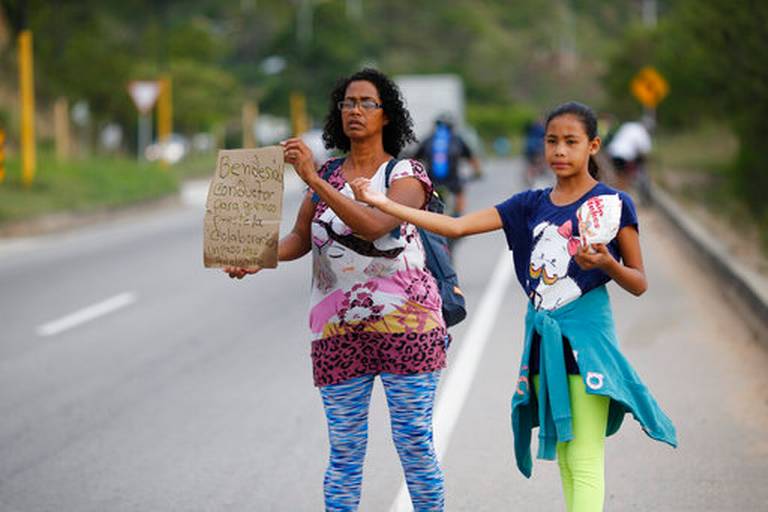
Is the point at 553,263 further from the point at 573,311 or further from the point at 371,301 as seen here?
the point at 371,301

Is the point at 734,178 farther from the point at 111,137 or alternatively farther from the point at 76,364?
the point at 111,137

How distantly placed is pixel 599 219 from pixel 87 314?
845cm

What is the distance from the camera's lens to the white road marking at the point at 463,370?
688cm

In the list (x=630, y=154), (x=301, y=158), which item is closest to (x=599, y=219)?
(x=301, y=158)

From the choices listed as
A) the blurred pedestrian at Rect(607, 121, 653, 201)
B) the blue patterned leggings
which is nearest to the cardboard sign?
the blue patterned leggings

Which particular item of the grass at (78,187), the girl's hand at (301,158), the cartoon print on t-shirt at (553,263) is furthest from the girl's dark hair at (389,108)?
the grass at (78,187)

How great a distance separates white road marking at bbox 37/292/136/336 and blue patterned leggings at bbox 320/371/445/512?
6817mm

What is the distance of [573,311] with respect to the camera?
4488 mm

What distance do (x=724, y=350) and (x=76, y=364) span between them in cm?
461

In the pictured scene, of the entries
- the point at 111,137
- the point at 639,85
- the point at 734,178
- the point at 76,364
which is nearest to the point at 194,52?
the point at 111,137

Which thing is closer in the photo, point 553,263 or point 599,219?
point 599,219

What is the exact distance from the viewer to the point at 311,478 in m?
6.33

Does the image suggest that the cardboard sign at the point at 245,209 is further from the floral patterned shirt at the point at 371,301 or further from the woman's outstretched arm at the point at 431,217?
the woman's outstretched arm at the point at 431,217

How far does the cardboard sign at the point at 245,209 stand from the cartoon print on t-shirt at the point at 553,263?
2.84 ft
